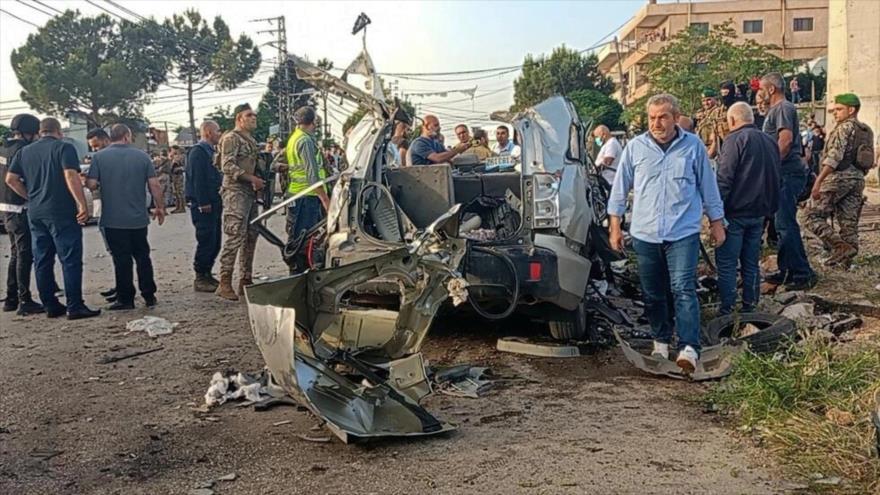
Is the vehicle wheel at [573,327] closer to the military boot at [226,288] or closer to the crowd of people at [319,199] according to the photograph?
the crowd of people at [319,199]

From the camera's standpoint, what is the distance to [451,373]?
524 cm

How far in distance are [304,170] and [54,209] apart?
2.29 metres

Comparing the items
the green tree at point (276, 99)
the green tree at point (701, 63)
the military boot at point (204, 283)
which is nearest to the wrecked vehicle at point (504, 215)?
the military boot at point (204, 283)

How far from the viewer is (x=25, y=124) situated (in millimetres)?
7711

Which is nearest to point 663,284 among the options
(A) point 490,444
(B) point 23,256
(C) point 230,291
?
(A) point 490,444

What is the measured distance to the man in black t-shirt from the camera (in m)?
7.49

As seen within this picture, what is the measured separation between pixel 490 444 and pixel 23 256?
571cm

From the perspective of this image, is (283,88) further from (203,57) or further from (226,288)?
(226,288)

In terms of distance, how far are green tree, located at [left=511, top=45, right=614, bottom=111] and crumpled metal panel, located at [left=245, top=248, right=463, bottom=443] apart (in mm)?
56275

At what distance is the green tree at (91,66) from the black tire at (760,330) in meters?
57.8

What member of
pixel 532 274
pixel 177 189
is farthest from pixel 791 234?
pixel 177 189

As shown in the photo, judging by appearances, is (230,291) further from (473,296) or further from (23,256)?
(473,296)

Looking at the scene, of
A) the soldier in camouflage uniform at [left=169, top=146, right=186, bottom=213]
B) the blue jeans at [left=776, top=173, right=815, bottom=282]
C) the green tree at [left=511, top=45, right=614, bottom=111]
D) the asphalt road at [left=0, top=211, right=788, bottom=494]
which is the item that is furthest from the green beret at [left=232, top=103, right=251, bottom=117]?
the green tree at [left=511, top=45, right=614, bottom=111]

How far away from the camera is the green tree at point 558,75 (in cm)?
6075
